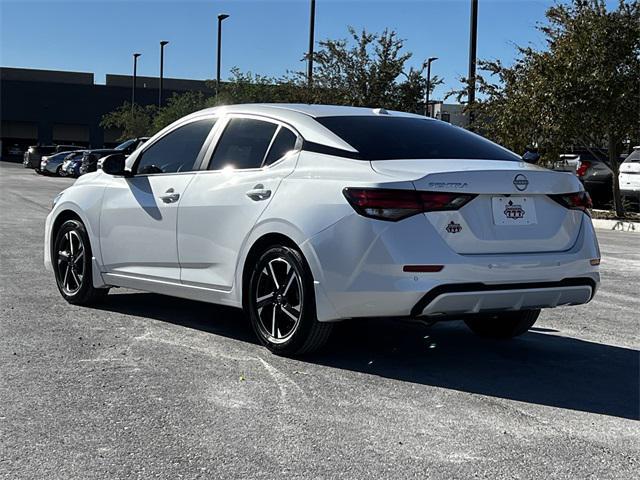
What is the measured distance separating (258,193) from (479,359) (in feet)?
5.86

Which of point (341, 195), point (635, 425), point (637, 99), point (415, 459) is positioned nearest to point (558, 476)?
point (415, 459)

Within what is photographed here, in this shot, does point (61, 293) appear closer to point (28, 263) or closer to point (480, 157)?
point (28, 263)

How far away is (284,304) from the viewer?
5379 mm

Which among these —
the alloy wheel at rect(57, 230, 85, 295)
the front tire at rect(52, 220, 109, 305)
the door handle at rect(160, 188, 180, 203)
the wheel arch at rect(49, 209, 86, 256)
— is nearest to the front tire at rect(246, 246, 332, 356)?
the door handle at rect(160, 188, 180, 203)

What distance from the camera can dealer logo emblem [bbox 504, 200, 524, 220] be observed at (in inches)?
198

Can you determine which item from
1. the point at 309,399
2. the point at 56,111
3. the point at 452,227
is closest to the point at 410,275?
the point at 452,227

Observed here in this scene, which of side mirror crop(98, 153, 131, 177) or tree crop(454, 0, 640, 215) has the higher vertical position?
tree crop(454, 0, 640, 215)

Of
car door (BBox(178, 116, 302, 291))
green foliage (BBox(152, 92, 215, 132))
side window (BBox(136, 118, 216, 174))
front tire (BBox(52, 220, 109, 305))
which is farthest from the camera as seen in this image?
green foliage (BBox(152, 92, 215, 132))

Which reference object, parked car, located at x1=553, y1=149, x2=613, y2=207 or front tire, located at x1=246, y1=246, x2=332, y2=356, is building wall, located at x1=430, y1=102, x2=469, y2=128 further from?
front tire, located at x1=246, y1=246, x2=332, y2=356

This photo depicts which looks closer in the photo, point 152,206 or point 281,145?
point 281,145

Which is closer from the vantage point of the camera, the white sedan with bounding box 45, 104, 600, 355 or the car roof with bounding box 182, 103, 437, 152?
the white sedan with bounding box 45, 104, 600, 355

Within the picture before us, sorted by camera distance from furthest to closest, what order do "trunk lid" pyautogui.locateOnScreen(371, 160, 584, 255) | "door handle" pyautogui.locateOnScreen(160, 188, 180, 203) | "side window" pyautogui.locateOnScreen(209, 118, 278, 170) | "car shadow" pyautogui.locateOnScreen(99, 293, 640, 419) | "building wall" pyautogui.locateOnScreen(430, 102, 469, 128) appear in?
1. "building wall" pyautogui.locateOnScreen(430, 102, 469, 128)
2. "door handle" pyautogui.locateOnScreen(160, 188, 180, 203)
3. "side window" pyautogui.locateOnScreen(209, 118, 278, 170)
4. "trunk lid" pyautogui.locateOnScreen(371, 160, 584, 255)
5. "car shadow" pyautogui.locateOnScreen(99, 293, 640, 419)

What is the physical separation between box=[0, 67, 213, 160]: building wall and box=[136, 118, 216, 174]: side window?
72820mm

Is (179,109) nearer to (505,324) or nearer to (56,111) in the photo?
(56,111)
